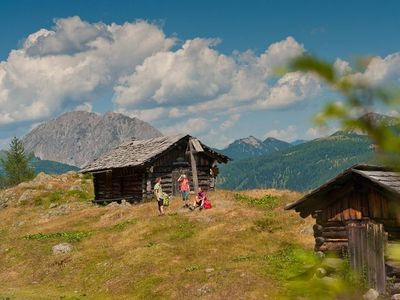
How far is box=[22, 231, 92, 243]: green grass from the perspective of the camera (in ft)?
105

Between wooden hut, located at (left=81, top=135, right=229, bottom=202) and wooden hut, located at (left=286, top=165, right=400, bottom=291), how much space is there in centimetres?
2453

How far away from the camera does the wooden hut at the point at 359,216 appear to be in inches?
647

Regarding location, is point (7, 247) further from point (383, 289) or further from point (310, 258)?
point (310, 258)

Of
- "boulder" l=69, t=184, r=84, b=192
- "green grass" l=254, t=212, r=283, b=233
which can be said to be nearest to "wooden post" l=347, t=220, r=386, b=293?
"green grass" l=254, t=212, r=283, b=233

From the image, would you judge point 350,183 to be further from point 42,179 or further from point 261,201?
point 42,179

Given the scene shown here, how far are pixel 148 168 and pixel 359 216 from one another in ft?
89.6

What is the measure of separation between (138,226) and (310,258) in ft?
100

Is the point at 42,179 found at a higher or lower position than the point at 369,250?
higher

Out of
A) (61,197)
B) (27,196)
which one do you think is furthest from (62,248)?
(27,196)

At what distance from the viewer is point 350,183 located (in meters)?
17.5

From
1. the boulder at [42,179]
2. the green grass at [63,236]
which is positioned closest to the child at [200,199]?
the green grass at [63,236]

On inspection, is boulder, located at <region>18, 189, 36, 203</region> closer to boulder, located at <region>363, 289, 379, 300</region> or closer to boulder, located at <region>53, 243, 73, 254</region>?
boulder, located at <region>53, 243, 73, 254</region>

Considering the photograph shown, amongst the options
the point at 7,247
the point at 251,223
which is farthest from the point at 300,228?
the point at 7,247

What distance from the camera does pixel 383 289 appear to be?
16328 millimetres
